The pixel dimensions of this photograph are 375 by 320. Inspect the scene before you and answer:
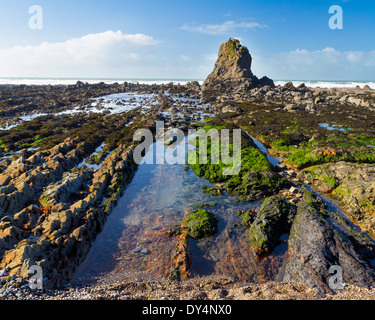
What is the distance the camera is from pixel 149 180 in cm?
1758

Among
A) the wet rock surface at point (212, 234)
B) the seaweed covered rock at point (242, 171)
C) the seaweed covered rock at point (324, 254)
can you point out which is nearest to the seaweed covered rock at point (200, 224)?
the wet rock surface at point (212, 234)

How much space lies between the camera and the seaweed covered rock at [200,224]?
11.3 m

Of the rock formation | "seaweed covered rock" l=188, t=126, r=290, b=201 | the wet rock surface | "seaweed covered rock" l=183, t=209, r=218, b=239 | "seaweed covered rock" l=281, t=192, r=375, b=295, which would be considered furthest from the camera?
the rock formation

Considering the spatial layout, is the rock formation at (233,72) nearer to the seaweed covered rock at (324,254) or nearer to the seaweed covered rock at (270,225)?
the seaweed covered rock at (270,225)

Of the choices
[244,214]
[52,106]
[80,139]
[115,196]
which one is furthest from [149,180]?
[52,106]

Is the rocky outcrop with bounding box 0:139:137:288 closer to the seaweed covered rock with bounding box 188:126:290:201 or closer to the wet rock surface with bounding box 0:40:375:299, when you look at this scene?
the wet rock surface with bounding box 0:40:375:299

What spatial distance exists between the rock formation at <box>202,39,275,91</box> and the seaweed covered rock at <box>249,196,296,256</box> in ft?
260

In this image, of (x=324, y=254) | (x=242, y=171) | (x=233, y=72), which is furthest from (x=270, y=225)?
(x=233, y=72)

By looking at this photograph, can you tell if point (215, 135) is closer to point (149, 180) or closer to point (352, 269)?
point (149, 180)

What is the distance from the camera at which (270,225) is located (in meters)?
11.0

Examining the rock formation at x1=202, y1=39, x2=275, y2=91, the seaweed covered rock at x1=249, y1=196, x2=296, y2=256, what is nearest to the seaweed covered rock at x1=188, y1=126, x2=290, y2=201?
the seaweed covered rock at x1=249, y1=196, x2=296, y2=256

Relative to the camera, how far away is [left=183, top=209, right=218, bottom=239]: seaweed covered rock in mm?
11266

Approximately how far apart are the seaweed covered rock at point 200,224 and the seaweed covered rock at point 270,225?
2.29 meters

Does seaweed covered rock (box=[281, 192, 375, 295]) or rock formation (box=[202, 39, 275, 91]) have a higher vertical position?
rock formation (box=[202, 39, 275, 91])
